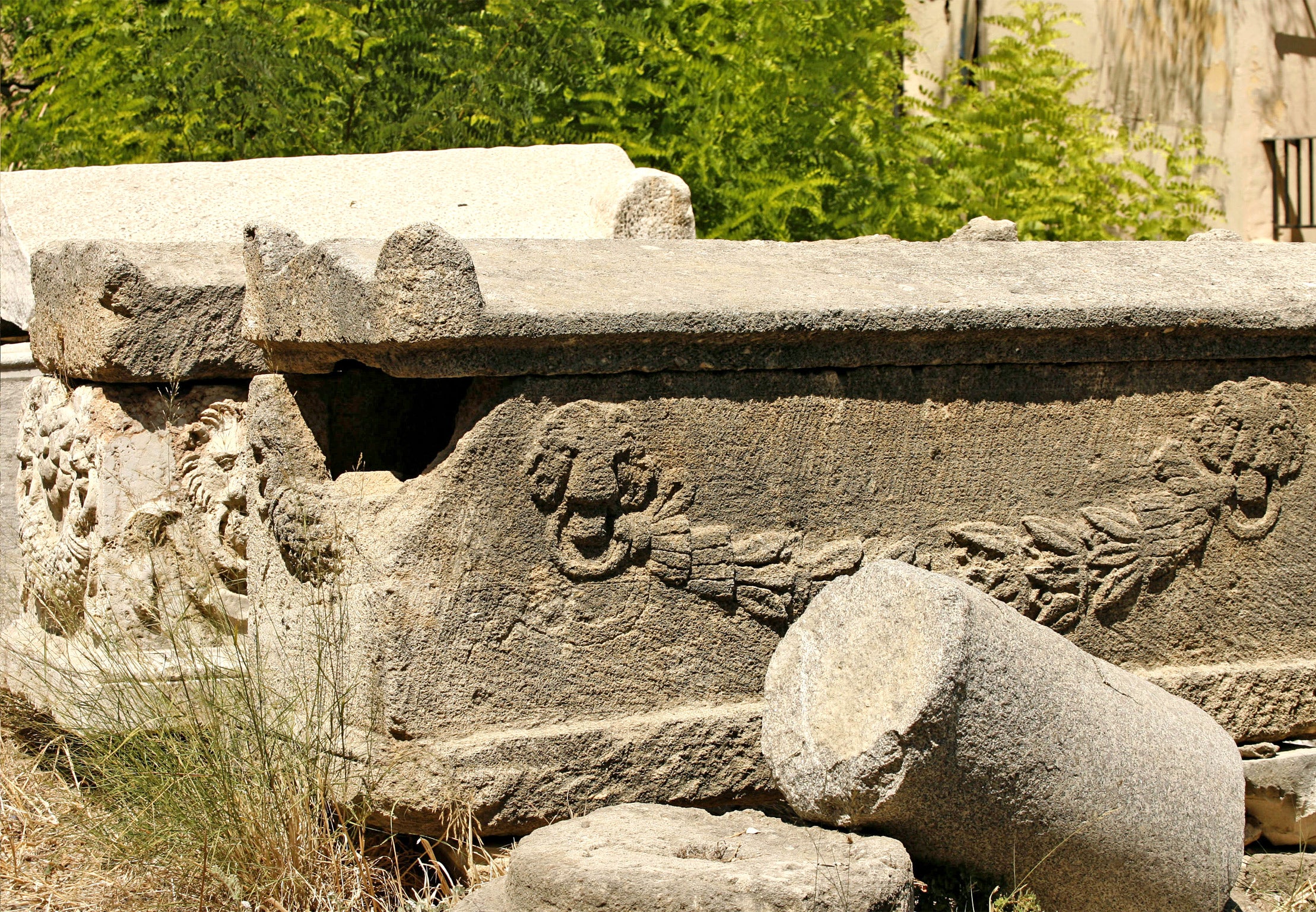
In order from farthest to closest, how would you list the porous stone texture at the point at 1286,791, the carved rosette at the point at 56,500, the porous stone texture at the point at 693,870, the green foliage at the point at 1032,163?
the green foliage at the point at 1032,163, the carved rosette at the point at 56,500, the porous stone texture at the point at 1286,791, the porous stone texture at the point at 693,870

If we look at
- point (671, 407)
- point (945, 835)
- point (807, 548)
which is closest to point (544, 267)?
point (671, 407)

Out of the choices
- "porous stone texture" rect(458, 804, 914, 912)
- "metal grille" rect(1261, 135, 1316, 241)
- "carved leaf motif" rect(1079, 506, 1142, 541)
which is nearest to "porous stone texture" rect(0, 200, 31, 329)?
"porous stone texture" rect(458, 804, 914, 912)

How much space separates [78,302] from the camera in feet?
11.0

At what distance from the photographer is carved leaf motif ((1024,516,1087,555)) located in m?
3.17

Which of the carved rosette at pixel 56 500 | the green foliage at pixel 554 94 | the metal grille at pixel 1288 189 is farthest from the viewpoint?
the metal grille at pixel 1288 189

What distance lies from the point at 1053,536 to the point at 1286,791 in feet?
2.97

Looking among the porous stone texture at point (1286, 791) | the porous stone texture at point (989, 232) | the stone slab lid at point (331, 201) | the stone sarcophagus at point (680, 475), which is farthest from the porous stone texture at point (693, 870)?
the stone slab lid at point (331, 201)

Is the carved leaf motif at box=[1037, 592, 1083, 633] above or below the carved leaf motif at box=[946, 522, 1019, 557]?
below

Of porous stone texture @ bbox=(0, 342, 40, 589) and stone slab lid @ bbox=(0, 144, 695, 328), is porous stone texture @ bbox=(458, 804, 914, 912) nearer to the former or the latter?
stone slab lid @ bbox=(0, 144, 695, 328)

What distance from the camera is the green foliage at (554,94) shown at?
223 inches

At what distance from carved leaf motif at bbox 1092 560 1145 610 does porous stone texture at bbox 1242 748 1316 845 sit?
1.84 ft

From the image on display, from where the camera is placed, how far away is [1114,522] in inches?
127

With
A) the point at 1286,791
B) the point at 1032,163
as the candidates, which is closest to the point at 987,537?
the point at 1286,791

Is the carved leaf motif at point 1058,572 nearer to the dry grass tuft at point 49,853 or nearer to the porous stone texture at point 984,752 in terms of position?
the porous stone texture at point 984,752
